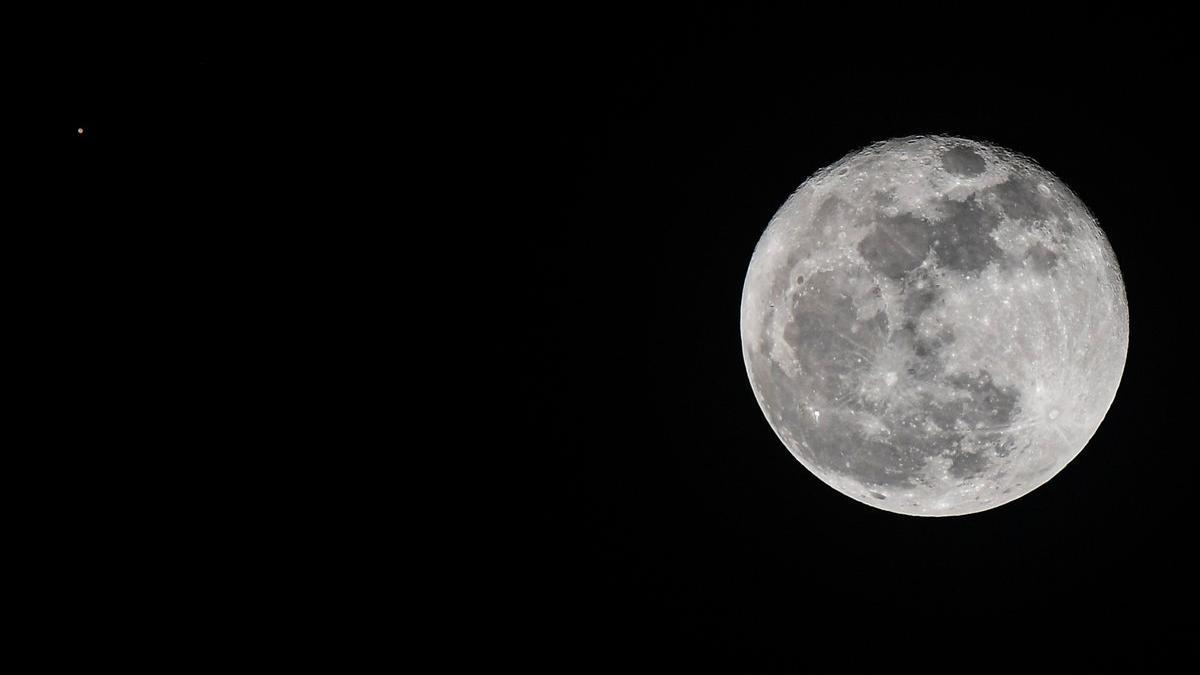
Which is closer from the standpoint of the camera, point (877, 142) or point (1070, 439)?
point (1070, 439)

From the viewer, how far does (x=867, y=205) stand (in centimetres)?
337

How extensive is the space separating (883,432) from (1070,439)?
0.77 m

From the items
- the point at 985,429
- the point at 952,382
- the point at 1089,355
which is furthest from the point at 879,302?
the point at 1089,355

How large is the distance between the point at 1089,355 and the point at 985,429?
20.1 inches

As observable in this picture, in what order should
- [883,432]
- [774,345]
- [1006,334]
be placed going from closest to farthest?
[1006,334]
[883,432]
[774,345]

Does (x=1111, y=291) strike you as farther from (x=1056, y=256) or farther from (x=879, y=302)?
(x=879, y=302)

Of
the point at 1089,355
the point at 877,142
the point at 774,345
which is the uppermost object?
the point at 877,142

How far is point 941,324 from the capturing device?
3.14 metres

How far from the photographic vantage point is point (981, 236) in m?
3.20

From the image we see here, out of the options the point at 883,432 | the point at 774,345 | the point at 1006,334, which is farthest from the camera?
the point at 774,345

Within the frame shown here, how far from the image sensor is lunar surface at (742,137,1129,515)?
124 inches

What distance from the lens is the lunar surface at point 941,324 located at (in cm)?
315

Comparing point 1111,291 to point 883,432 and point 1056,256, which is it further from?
point 883,432

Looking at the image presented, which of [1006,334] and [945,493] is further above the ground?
[1006,334]
